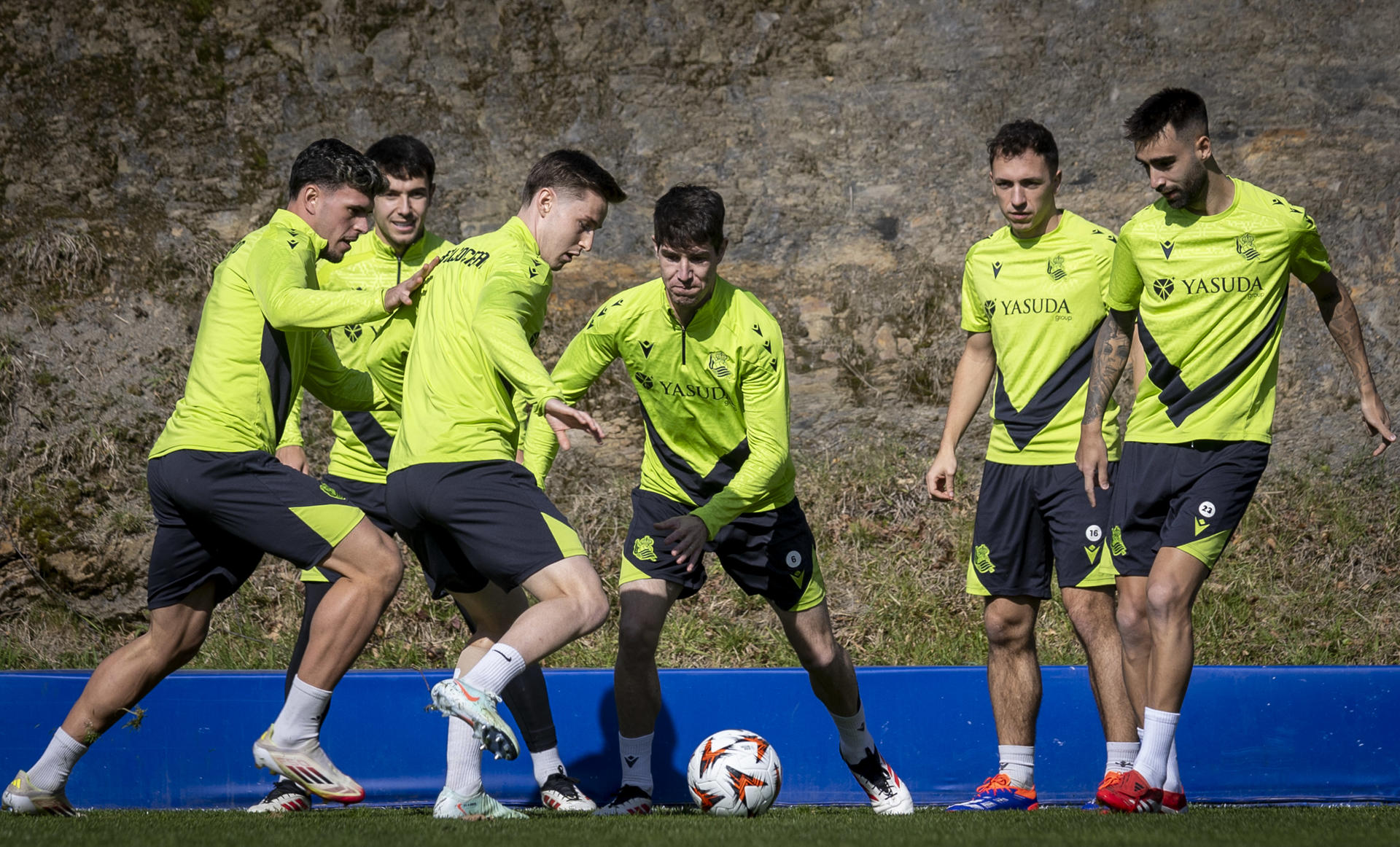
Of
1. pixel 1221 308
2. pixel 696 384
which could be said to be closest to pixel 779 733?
pixel 696 384

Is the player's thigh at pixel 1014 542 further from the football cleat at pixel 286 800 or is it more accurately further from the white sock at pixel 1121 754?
the football cleat at pixel 286 800

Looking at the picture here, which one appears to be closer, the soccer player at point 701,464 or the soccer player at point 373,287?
the soccer player at point 701,464

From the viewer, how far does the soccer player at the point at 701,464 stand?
5148 mm

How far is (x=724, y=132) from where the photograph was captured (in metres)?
12.0

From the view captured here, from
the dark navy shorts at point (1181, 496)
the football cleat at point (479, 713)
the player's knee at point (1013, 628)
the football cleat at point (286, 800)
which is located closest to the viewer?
the football cleat at point (479, 713)

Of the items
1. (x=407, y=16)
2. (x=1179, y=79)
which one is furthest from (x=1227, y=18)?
(x=407, y=16)

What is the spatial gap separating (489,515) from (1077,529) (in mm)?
2583

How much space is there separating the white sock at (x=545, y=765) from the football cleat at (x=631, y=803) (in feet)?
0.80

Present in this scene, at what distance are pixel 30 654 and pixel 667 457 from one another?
215 inches

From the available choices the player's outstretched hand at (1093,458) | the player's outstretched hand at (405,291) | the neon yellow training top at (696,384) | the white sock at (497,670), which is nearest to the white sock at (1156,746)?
the player's outstretched hand at (1093,458)

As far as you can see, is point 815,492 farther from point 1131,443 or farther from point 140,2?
point 140,2

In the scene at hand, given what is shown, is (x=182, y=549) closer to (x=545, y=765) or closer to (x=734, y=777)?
(x=545, y=765)

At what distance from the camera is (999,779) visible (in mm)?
5293

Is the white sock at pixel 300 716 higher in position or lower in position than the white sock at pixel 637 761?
higher
